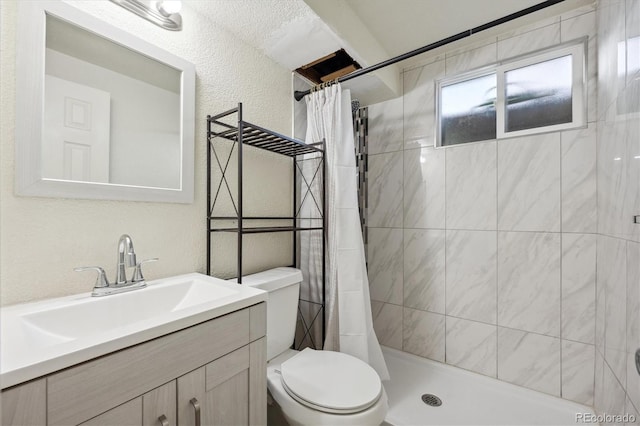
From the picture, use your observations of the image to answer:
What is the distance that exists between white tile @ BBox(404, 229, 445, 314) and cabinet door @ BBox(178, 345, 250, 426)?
4.85 ft

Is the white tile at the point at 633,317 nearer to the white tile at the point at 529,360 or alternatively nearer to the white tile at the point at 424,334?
the white tile at the point at 529,360

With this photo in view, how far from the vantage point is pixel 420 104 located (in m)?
2.04

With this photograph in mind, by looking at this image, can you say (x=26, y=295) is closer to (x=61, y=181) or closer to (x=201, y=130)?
(x=61, y=181)

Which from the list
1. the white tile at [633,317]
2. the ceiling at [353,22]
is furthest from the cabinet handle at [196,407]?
the ceiling at [353,22]

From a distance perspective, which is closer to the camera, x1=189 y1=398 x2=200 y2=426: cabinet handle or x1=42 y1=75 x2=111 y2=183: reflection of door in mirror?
x1=189 y1=398 x2=200 y2=426: cabinet handle

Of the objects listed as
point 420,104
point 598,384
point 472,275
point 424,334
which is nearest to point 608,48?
point 420,104

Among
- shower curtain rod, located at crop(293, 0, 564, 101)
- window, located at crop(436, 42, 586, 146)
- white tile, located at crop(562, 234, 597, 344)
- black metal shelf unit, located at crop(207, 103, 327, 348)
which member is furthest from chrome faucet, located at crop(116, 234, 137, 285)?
white tile, located at crop(562, 234, 597, 344)

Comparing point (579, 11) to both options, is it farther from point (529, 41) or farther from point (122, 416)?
point (122, 416)

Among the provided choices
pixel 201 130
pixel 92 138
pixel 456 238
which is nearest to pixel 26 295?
pixel 92 138

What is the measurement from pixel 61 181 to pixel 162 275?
0.50 m

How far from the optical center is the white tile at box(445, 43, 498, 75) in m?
1.78

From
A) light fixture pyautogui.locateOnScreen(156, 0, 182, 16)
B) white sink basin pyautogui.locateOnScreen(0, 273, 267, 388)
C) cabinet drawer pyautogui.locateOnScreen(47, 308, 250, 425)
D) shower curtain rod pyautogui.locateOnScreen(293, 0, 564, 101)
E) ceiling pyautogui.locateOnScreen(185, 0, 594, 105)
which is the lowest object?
cabinet drawer pyautogui.locateOnScreen(47, 308, 250, 425)

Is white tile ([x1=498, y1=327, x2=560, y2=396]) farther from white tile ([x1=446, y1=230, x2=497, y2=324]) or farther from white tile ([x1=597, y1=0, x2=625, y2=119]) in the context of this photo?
white tile ([x1=597, y1=0, x2=625, y2=119])

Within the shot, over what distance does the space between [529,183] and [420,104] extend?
0.91 meters
